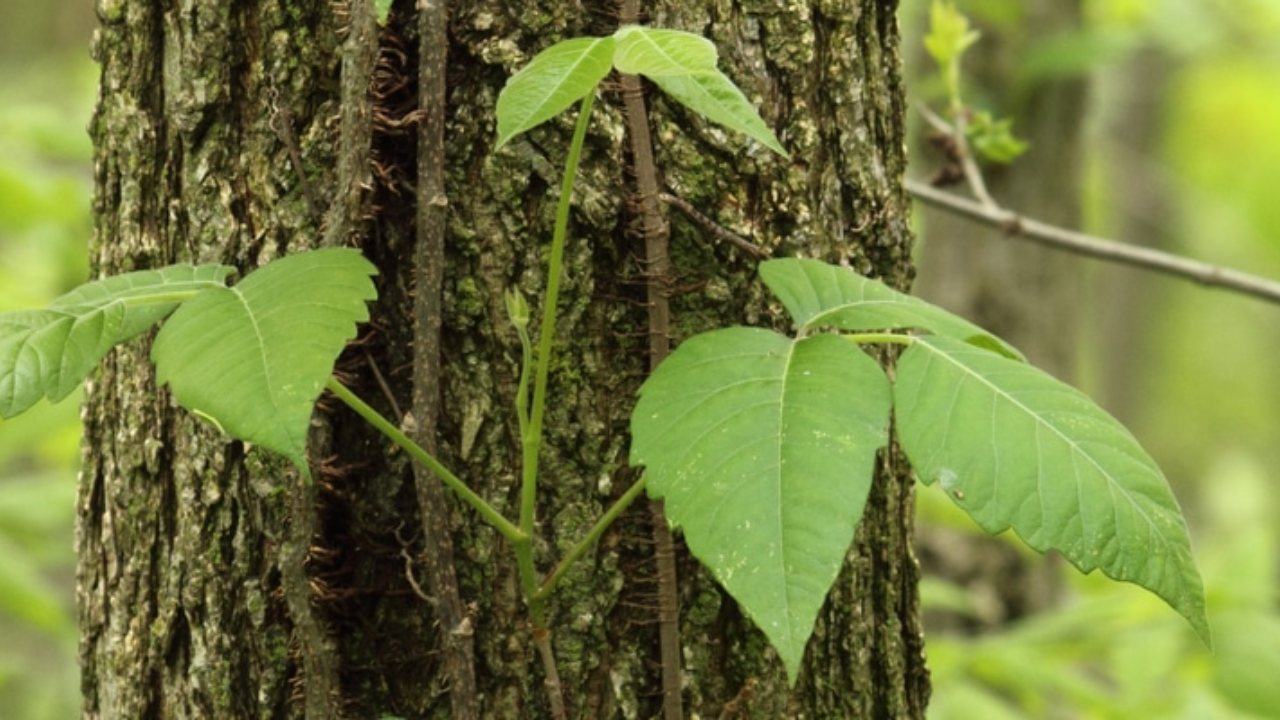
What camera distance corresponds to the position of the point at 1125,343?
1043 centimetres

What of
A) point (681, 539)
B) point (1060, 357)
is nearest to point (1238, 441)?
point (1060, 357)

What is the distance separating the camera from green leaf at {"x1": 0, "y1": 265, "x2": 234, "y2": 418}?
42.0 inches

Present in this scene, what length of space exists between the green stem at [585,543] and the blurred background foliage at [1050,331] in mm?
1683

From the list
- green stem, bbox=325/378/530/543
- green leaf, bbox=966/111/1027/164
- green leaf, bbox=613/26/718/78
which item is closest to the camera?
green leaf, bbox=613/26/718/78

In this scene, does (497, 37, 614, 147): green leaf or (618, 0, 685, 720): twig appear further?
(618, 0, 685, 720): twig

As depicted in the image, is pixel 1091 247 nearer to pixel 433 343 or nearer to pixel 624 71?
pixel 433 343

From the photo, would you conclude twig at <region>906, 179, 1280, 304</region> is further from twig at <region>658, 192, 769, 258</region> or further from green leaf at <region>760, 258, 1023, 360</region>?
green leaf at <region>760, 258, 1023, 360</region>

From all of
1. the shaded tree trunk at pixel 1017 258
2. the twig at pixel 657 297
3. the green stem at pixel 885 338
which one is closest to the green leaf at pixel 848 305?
the green stem at pixel 885 338

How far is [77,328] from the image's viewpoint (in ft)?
3.62

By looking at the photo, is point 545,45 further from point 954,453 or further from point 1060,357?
point 1060,357

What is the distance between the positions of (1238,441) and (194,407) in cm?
1670

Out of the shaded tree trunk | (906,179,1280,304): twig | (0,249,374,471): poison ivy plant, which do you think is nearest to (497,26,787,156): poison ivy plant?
(0,249,374,471): poison ivy plant

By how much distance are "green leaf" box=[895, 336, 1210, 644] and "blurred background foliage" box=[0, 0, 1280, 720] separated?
1684 mm

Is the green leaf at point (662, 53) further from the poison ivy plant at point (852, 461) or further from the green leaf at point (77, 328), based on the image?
the green leaf at point (77, 328)
